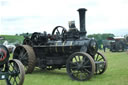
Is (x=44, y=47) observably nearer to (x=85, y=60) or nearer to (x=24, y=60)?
(x=24, y=60)

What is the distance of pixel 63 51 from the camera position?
8.45 m

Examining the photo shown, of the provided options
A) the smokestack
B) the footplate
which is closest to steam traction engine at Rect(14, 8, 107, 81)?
the smokestack

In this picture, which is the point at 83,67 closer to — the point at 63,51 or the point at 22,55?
the point at 63,51

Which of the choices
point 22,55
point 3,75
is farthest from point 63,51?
point 3,75

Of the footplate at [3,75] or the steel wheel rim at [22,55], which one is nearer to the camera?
the footplate at [3,75]

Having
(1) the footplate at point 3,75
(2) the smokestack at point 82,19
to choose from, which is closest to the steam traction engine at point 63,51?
(2) the smokestack at point 82,19

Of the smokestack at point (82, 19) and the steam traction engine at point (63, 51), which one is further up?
the smokestack at point (82, 19)

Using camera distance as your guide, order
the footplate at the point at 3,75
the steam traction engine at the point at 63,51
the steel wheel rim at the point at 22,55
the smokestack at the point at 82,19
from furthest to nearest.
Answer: the steel wheel rim at the point at 22,55
the smokestack at the point at 82,19
the steam traction engine at the point at 63,51
the footplate at the point at 3,75

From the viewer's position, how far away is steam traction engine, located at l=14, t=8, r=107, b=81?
750 cm

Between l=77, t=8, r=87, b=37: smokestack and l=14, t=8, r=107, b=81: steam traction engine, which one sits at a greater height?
l=77, t=8, r=87, b=37: smokestack

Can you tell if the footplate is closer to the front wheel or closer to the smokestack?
the front wheel

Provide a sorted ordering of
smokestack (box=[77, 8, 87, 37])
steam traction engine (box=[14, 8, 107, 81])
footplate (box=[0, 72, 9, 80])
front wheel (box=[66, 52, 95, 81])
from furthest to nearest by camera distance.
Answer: smokestack (box=[77, 8, 87, 37]), steam traction engine (box=[14, 8, 107, 81]), front wheel (box=[66, 52, 95, 81]), footplate (box=[0, 72, 9, 80])

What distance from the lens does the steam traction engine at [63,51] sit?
7496 millimetres

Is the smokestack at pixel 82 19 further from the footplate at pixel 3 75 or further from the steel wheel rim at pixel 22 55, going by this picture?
the footplate at pixel 3 75
